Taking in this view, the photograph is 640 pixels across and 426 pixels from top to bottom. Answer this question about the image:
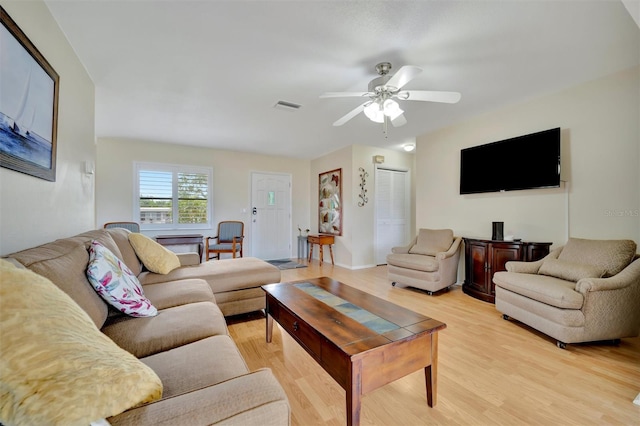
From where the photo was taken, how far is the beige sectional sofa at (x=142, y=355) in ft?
1.79

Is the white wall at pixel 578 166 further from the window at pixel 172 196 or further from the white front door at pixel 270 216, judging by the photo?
the window at pixel 172 196

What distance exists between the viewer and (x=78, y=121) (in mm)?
2221

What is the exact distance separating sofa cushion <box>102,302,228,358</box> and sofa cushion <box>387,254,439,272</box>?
8.70ft

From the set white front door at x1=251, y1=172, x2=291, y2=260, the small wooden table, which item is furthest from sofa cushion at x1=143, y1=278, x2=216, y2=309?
white front door at x1=251, y1=172, x2=291, y2=260

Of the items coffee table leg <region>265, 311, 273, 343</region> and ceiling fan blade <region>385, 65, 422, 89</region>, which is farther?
coffee table leg <region>265, 311, 273, 343</region>

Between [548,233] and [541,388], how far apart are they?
2.01 meters

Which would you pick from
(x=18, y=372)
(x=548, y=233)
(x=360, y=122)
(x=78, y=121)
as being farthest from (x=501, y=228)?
(x=78, y=121)

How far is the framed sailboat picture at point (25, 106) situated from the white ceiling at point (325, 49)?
0.52 meters

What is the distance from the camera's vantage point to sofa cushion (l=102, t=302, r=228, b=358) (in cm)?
127

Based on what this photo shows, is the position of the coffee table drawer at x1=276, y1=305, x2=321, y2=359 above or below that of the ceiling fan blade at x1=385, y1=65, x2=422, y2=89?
below

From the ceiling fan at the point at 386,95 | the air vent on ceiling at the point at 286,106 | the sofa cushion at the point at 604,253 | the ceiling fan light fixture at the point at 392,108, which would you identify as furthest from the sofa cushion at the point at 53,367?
the sofa cushion at the point at 604,253

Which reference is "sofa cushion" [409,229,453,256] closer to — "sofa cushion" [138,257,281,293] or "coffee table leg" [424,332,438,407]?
"sofa cushion" [138,257,281,293]

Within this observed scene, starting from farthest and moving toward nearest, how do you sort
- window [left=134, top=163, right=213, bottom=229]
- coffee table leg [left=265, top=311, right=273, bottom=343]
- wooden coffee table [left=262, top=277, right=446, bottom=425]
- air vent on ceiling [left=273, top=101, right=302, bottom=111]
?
window [left=134, top=163, right=213, bottom=229], air vent on ceiling [left=273, top=101, right=302, bottom=111], coffee table leg [left=265, top=311, right=273, bottom=343], wooden coffee table [left=262, top=277, right=446, bottom=425]

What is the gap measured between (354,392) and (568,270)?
2.35 meters
